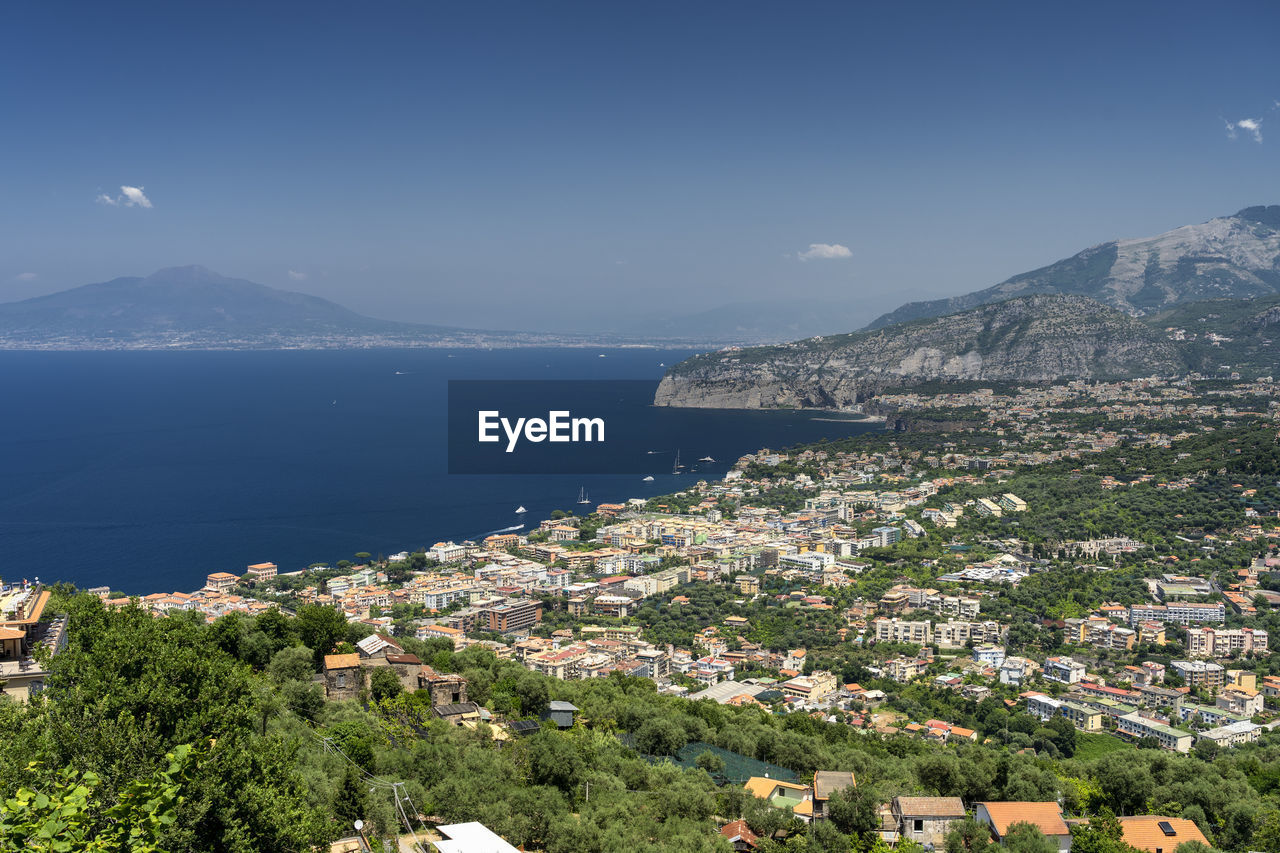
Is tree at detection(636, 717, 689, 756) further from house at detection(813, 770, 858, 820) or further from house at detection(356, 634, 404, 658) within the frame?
house at detection(356, 634, 404, 658)

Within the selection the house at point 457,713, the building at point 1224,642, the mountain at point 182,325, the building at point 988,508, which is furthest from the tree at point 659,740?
the mountain at point 182,325

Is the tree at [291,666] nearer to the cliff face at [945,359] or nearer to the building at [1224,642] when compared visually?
the building at [1224,642]

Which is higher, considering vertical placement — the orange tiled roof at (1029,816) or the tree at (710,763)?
the orange tiled roof at (1029,816)

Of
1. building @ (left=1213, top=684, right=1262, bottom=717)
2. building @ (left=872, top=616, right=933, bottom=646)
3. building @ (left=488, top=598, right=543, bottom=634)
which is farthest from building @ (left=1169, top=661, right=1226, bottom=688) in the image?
building @ (left=488, top=598, right=543, bottom=634)

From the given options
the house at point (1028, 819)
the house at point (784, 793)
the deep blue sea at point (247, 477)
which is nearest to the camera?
the house at point (1028, 819)

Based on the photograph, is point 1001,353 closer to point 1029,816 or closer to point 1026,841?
point 1029,816

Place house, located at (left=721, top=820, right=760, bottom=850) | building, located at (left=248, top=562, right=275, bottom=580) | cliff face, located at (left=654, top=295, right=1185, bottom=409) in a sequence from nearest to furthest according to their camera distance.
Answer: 1. house, located at (left=721, top=820, right=760, bottom=850)
2. building, located at (left=248, top=562, right=275, bottom=580)
3. cliff face, located at (left=654, top=295, right=1185, bottom=409)
